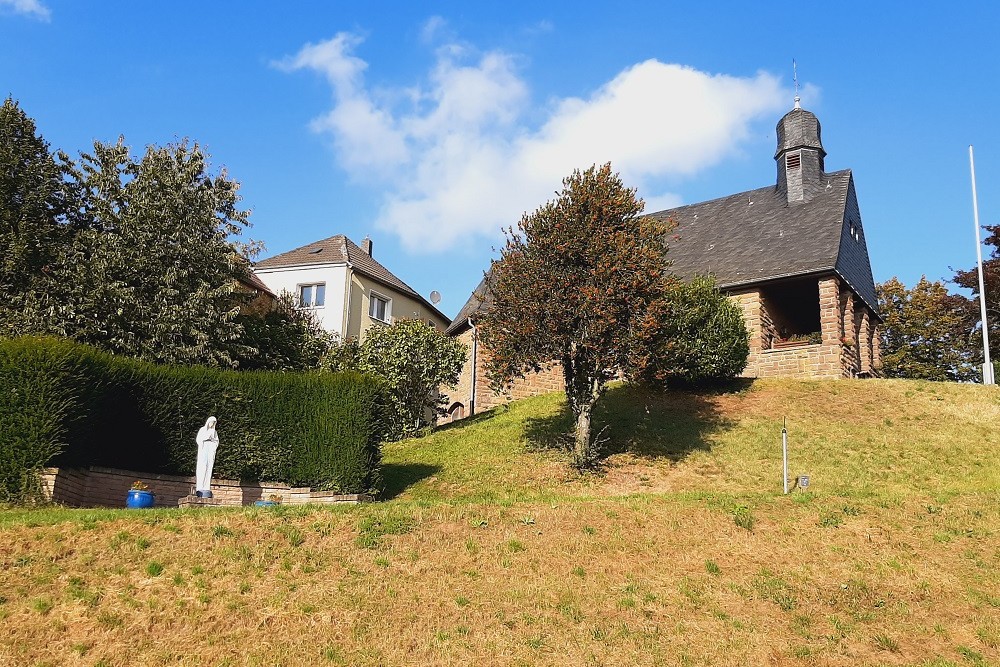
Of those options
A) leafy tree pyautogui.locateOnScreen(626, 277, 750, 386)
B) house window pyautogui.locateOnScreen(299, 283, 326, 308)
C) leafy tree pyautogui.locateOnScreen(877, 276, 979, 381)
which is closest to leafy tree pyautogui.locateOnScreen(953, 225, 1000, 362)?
leafy tree pyautogui.locateOnScreen(877, 276, 979, 381)

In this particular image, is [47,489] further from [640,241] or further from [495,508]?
[640,241]

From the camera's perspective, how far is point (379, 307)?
A: 41.7 metres

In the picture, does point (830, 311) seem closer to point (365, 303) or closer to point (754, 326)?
point (754, 326)

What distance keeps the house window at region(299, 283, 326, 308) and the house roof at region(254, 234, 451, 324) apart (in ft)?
3.53

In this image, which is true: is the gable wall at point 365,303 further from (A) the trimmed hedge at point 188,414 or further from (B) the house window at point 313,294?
(A) the trimmed hedge at point 188,414

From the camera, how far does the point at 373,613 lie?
10367mm

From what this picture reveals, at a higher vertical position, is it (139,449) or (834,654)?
(139,449)

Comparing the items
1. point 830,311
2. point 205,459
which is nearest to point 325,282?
point 830,311

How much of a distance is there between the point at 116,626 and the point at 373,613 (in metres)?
3.01

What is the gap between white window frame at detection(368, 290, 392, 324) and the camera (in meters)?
40.9

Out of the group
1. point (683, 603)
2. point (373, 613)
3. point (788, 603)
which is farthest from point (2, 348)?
point (788, 603)

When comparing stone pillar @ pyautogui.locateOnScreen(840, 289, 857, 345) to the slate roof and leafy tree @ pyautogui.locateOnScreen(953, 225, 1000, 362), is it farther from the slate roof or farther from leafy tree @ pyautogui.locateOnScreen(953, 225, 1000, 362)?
leafy tree @ pyautogui.locateOnScreen(953, 225, 1000, 362)

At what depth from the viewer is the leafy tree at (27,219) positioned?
21031mm

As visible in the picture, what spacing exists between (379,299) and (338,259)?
312 cm
